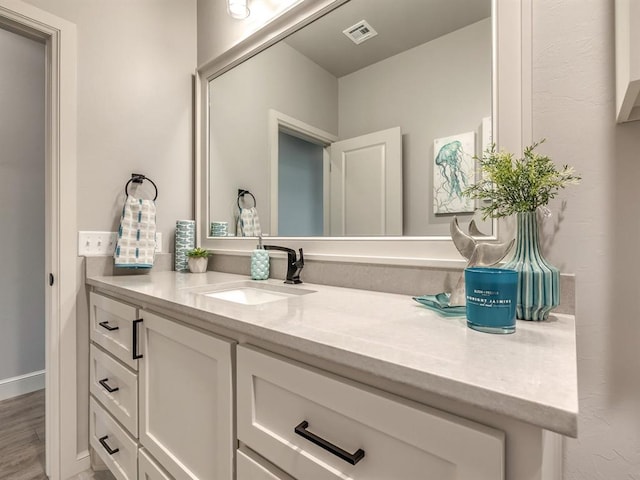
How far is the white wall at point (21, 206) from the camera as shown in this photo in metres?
2.14

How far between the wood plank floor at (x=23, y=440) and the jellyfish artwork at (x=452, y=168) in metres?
1.84

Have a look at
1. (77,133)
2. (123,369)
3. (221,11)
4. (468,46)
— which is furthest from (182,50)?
(123,369)

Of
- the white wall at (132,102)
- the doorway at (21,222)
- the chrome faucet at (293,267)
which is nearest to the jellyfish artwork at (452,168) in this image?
the chrome faucet at (293,267)

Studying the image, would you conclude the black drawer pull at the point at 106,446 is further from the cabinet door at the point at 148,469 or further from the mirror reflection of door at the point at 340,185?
the mirror reflection of door at the point at 340,185

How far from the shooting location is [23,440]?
5.41 feet

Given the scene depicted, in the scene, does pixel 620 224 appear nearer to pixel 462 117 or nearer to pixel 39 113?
pixel 462 117

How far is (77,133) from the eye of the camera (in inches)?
56.8

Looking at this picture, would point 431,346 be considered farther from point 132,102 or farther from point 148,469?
point 132,102

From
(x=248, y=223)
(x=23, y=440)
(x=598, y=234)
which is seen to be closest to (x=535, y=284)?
(x=598, y=234)

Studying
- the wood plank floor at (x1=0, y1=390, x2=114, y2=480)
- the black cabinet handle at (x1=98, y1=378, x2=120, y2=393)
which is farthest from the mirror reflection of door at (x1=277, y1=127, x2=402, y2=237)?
the wood plank floor at (x1=0, y1=390, x2=114, y2=480)

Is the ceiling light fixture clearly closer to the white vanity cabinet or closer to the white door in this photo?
the white door

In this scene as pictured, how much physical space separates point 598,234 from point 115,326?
1541 millimetres

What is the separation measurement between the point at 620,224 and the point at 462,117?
50 centimetres

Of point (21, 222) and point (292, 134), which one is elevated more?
point (292, 134)
